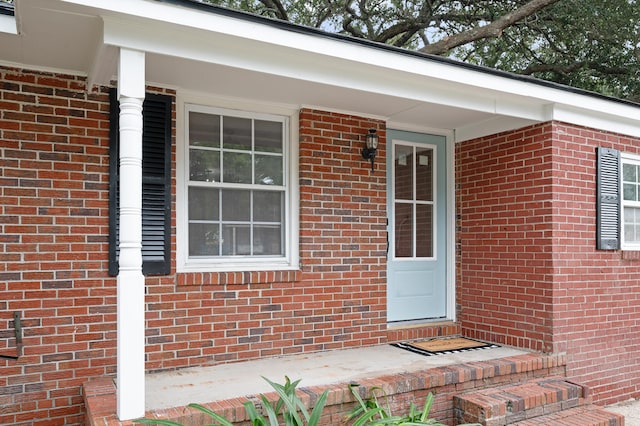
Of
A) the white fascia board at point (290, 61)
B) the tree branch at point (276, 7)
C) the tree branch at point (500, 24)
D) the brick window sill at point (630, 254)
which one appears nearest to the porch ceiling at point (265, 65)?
the white fascia board at point (290, 61)

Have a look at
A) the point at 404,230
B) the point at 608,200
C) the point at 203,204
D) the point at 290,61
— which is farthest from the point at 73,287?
the point at 608,200

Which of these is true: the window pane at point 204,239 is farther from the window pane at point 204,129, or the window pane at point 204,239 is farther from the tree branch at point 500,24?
Answer: the tree branch at point 500,24

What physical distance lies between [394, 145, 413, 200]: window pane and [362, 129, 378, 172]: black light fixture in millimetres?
563

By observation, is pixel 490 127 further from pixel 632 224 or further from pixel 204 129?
pixel 204 129

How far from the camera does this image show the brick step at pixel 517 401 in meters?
3.62

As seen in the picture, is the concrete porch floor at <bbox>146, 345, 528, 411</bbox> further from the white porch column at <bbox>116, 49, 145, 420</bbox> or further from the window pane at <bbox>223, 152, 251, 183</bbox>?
the window pane at <bbox>223, 152, 251, 183</bbox>

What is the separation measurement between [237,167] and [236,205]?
1.14 ft

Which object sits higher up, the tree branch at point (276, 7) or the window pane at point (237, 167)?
the tree branch at point (276, 7)

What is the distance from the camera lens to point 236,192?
438 cm

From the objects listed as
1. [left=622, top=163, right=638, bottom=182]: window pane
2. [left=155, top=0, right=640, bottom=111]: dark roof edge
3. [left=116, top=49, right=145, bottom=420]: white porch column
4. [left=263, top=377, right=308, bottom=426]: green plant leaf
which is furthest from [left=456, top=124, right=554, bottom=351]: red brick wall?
[left=116, top=49, right=145, bottom=420]: white porch column

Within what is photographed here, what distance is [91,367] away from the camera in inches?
144

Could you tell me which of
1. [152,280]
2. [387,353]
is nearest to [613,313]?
[387,353]

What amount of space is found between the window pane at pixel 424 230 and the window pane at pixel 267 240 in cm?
171

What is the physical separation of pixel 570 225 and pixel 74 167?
4.50 meters
